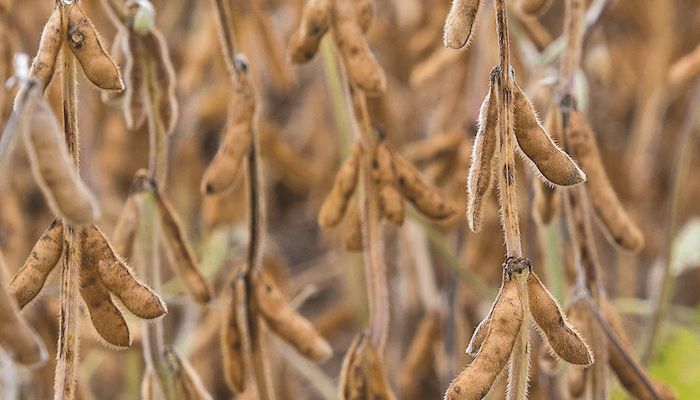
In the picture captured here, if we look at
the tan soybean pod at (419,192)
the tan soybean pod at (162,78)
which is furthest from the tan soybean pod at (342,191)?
the tan soybean pod at (162,78)

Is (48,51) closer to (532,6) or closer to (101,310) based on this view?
(101,310)

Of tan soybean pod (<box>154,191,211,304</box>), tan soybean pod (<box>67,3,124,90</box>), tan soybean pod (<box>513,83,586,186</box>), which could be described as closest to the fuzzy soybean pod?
tan soybean pod (<box>154,191,211,304</box>)

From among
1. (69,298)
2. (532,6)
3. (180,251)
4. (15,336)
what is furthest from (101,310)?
(532,6)

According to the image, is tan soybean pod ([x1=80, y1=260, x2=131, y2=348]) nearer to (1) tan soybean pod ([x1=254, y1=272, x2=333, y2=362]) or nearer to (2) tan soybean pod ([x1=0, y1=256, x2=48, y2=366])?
(2) tan soybean pod ([x1=0, y1=256, x2=48, y2=366])

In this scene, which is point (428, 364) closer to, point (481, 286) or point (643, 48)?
point (481, 286)

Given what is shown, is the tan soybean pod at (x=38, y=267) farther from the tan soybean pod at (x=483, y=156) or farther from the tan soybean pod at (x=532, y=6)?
the tan soybean pod at (x=532, y=6)

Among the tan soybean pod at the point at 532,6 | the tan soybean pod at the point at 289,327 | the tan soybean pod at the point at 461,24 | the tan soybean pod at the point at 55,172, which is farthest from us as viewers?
the tan soybean pod at the point at 289,327
